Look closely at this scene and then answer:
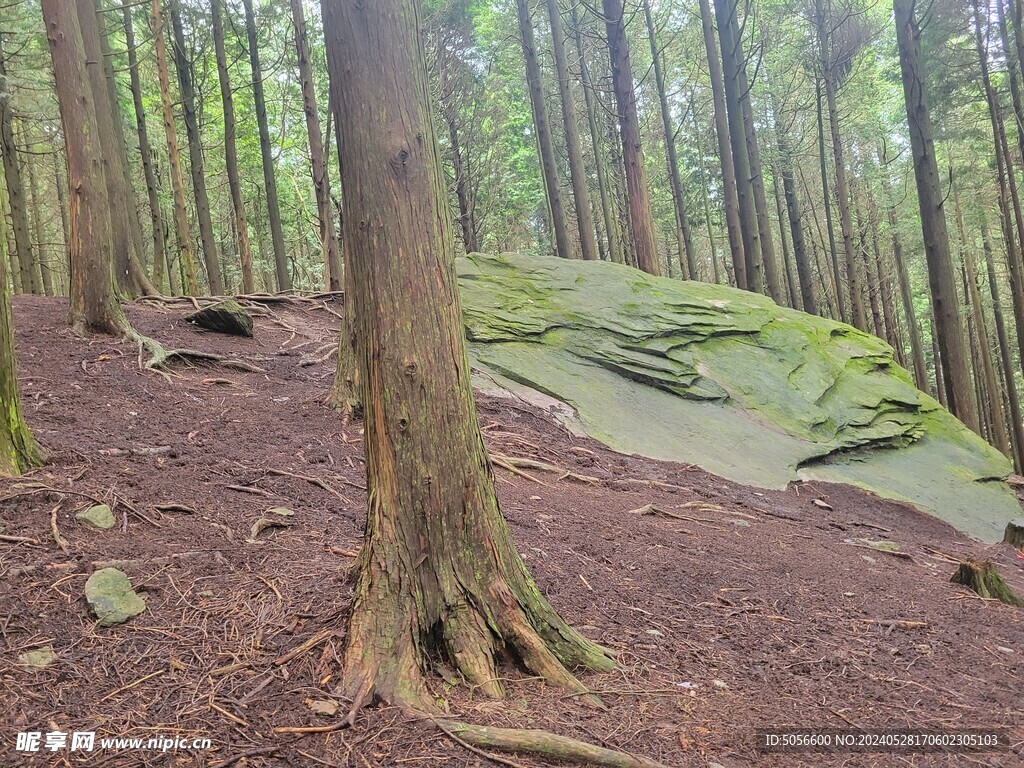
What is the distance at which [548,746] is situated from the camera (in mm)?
2055

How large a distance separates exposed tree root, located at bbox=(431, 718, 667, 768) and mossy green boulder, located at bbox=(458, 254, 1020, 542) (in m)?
5.40

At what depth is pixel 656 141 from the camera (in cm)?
2831

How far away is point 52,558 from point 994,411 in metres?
21.0

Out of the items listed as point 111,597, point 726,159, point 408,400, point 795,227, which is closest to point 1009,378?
point 795,227

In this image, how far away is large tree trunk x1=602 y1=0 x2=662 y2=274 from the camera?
12.3 metres

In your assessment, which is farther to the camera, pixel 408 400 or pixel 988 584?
pixel 988 584

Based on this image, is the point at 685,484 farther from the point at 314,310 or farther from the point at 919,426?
the point at 314,310

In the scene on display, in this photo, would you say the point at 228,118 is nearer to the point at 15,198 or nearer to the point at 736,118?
the point at 15,198

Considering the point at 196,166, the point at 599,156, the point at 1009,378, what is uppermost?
the point at 599,156

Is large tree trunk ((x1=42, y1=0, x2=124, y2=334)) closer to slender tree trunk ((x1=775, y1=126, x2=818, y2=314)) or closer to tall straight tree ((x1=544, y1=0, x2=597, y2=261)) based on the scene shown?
tall straight tree ((x1=544, y1=0, x2=597, y2=261))

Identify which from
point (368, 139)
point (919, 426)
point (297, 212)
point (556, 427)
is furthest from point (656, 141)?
point (368, 139)

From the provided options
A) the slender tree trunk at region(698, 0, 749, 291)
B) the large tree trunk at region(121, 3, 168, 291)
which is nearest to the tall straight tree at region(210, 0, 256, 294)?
the large tree trunk at region(121, 3, 168, 291)

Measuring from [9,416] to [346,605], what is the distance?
8.41 ft

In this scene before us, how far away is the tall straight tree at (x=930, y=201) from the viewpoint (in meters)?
8.57
